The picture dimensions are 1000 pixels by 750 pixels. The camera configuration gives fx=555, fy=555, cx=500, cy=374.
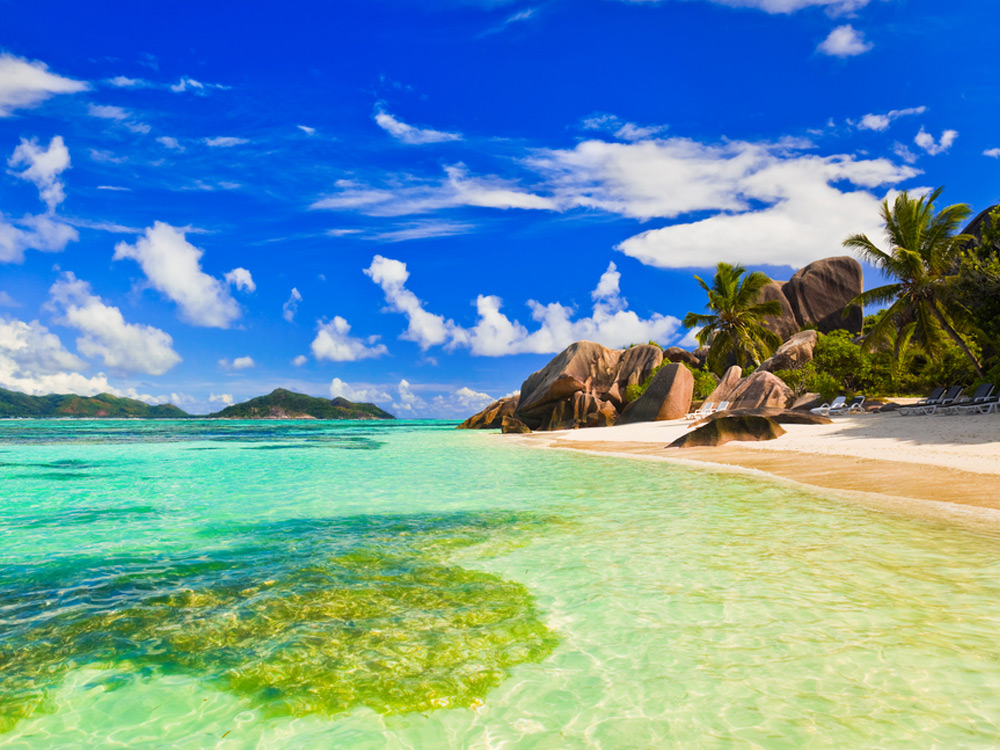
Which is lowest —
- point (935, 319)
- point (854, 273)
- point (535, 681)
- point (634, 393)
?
point (535, 681)

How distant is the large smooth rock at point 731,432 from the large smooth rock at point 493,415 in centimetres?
3067

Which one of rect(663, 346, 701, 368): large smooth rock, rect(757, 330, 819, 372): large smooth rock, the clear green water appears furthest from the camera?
rect(663, 346, 701, 368): large smooth rock

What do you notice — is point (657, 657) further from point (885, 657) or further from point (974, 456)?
point (974, 456)

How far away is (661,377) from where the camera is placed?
30188mm

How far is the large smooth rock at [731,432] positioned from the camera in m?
17.4

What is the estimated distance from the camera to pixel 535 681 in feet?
11.3

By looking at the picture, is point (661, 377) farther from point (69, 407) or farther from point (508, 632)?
point (69, 407)

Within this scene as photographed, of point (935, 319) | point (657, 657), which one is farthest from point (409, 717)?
point (935, 319)

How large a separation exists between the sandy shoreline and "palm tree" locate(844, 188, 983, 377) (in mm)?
6435

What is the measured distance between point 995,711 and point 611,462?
12935 mm

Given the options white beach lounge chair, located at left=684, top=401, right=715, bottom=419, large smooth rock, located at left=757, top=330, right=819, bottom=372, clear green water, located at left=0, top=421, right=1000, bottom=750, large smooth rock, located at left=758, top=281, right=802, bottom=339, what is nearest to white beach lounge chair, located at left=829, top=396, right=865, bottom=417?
white beach lounge chair, located at left=684, top=401, right=715, bottom=419

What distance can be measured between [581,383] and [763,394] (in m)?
13.4

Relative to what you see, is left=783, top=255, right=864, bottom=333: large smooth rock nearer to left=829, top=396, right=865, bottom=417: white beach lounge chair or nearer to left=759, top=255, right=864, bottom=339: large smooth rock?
left=759, top=255, right=864, bottom=339: large smooth rock

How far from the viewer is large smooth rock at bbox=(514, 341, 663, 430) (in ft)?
119
